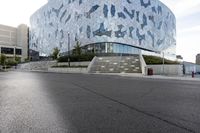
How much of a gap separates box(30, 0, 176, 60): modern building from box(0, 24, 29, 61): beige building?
95.2 ft

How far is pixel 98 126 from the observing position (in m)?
5.19

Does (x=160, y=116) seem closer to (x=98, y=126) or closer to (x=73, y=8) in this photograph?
(x=98, y=126)

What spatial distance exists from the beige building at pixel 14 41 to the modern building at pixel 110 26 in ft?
95.2

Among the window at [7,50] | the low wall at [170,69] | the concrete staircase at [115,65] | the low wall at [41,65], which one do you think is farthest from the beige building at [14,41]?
the low wall at [170,69]

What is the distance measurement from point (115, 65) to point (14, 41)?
329 ft

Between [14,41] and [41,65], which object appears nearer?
[41,65]

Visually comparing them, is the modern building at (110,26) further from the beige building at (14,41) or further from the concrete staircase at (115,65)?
the beige building at (14,41)

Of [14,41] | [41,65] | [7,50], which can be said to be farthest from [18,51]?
[41,65]

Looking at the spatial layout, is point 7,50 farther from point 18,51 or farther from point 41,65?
point 41,65

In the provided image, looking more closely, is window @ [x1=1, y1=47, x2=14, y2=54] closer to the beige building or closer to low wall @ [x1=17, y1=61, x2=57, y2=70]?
the beige building

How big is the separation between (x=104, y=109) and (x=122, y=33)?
61.7 metres

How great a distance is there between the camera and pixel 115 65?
147ft

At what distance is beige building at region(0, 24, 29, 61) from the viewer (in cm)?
11693

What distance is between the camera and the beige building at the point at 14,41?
116925 mm
